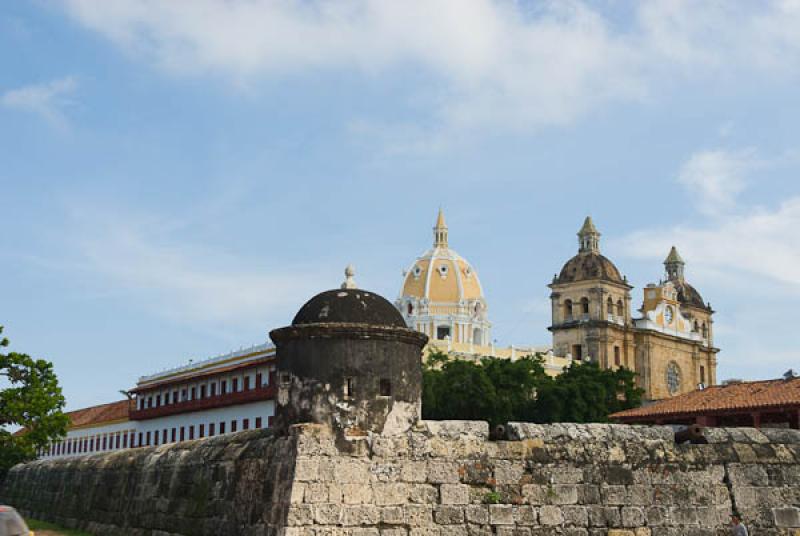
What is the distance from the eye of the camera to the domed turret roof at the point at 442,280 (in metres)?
93.9

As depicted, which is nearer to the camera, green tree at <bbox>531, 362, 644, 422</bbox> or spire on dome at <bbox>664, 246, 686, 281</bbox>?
green tree at <bbox>531, 362, 644, 422</bbox>

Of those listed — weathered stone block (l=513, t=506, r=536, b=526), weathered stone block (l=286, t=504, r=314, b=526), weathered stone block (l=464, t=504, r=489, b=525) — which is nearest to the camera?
weathered stone block (l=286, t=504, r=314, b=526)

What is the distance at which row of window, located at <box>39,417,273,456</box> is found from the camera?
58.7 meters

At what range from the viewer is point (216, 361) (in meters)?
68.8

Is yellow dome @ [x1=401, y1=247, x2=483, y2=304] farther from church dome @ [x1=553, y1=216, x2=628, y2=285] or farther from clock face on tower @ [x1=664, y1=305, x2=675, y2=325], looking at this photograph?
clock face on tower @ [x1=664, y1=305, x2=675, y2=325]

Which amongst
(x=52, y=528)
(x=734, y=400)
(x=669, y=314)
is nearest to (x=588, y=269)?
(x=669, y=314)

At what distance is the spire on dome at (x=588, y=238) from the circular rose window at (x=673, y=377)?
12.6 m

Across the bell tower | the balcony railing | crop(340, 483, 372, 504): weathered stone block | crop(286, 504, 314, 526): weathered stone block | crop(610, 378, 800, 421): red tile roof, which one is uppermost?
the bell tower

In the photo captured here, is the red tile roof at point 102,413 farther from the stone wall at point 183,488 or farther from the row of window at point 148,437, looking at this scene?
the stone wall at point 183,488

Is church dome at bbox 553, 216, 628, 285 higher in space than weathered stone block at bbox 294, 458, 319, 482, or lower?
higher

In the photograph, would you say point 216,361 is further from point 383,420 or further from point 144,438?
point 383,420

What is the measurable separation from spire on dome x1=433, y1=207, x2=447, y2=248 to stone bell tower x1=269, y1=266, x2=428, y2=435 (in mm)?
89930

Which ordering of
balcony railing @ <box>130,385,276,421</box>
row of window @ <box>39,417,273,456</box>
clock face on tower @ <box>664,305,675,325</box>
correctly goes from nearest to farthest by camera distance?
balcony railing @ <box>130,385,276,421</box>
row of window @ <box>39,417,273,456</box>
clock face on tower @ <box>664,305,675,325</box>

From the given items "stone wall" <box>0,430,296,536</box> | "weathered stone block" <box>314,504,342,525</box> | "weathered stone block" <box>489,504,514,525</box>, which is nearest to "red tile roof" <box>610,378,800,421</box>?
"stone wall" <box>0,430,296,536</box>
